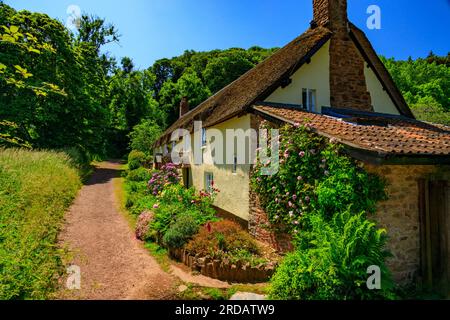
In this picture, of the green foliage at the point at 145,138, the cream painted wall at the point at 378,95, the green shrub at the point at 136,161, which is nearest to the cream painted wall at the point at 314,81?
the cream painted wall at the point at 378,95

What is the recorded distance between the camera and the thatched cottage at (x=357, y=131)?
6516 millimetres

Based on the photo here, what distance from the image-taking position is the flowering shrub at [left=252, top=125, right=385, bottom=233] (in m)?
6.22

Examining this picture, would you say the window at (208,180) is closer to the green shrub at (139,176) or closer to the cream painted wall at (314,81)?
the cream painted wall at (314,81)

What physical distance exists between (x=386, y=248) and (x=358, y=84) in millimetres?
7974

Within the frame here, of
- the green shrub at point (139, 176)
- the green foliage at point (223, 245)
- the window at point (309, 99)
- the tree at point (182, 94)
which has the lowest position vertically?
the green foliage at point (223, 245)

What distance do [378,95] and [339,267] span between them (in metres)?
10.2

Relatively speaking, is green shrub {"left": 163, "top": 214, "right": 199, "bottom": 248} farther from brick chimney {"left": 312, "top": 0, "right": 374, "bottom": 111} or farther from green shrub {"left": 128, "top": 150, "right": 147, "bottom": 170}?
green shrub {"left": 128, "top": 150, "right": 147, "bottom": 170}

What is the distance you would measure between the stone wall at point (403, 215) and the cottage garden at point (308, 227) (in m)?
0.38

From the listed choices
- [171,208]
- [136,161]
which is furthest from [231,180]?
[136,161]

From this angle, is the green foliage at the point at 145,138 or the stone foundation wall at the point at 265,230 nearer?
the stone foundation wall at the point at 265,230

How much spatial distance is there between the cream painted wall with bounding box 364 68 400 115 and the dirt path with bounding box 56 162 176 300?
37.4 feet

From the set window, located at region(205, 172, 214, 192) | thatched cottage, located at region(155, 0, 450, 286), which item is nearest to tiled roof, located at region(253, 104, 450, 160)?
thatched cottage, located at region(155, 0, 450, 286)

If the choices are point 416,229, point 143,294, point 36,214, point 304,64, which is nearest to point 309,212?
point 416,229
